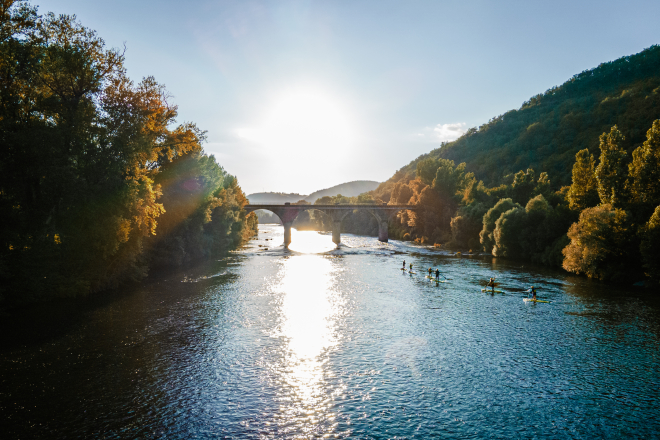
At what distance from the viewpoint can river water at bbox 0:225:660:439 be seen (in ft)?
53.2

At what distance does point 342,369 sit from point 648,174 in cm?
4460

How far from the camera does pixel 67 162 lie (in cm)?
3362

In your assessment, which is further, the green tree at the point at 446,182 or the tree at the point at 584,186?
the green tree at the point at 446,182

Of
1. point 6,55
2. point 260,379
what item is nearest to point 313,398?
point 260,379

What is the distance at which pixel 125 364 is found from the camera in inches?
Result: 859

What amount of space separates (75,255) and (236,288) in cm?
1598

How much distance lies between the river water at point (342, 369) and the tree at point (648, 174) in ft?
39.4

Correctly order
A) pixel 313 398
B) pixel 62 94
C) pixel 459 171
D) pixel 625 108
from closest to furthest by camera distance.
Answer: pixel 313 398 → pixel 62 94 → pixel 459 171 → pixel 625 108

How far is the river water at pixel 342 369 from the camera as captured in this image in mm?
16203

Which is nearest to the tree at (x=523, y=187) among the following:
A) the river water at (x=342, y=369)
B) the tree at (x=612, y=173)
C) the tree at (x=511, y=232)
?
the tree at (x=511, y=232)

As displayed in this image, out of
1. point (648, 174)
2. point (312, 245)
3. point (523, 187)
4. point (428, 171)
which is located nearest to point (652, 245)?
point (648, 174)

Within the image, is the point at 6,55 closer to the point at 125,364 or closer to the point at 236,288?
the point at 125,364

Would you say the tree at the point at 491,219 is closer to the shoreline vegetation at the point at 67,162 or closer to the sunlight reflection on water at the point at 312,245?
the sunlight reflection on water at the point at 312,245

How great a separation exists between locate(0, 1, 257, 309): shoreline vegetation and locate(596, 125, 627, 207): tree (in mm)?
54036
